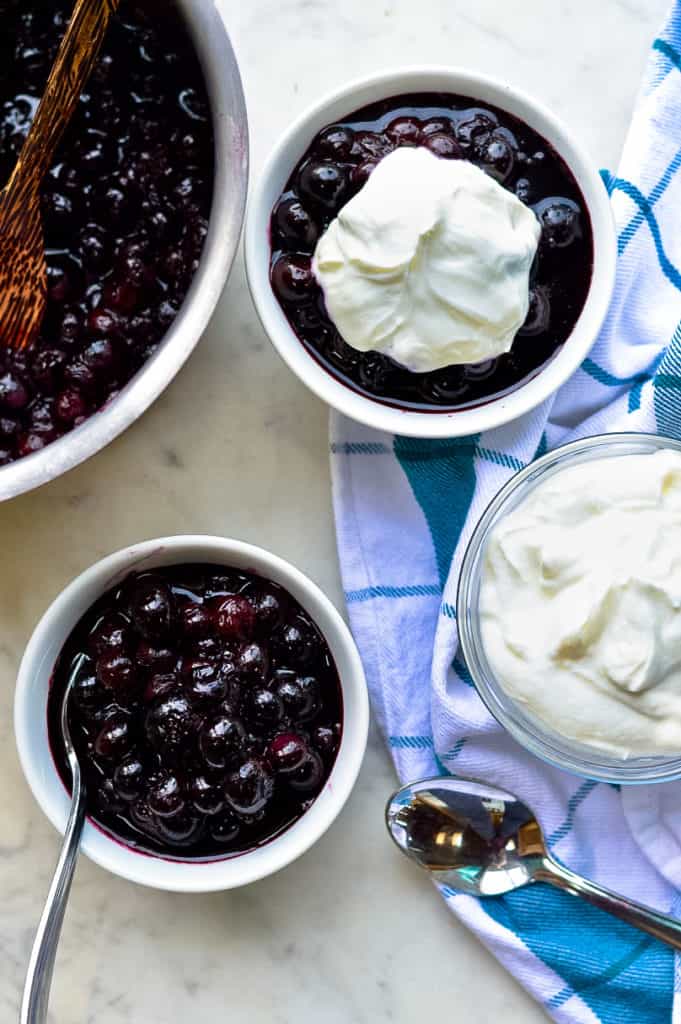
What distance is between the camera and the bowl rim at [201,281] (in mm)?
1216

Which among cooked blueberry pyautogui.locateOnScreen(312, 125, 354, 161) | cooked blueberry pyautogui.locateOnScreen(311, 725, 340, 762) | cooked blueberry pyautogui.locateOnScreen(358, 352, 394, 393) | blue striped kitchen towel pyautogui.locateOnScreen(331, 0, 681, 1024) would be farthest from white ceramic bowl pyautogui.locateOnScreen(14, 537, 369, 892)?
cooked blueberry pyautogui.locateOnScreen(312, 125, 354, 161)

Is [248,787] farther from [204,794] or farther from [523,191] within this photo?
[523,191]

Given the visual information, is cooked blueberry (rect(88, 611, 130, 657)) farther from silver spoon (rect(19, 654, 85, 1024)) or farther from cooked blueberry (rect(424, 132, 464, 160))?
cooked blueberry (rect(424, 132, 464, 160))

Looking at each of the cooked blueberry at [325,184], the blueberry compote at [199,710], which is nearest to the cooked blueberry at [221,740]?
the blueberry compote at [199,710]

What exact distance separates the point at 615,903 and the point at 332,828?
0.36m

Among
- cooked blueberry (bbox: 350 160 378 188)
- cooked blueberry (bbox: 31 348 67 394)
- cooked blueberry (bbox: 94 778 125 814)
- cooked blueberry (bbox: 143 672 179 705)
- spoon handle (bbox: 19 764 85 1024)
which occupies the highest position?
cooked blueberry (bbox: 350 160 378 188)

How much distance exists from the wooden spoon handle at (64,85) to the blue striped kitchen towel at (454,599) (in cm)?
46

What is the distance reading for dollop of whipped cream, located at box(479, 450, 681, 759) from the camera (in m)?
1.28

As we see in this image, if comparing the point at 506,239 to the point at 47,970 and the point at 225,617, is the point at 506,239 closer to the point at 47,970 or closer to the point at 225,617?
the point at 225,617

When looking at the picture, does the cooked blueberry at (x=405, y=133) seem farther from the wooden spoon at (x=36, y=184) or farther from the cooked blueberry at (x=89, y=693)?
the cooked blueberry at (x=89, y=693)

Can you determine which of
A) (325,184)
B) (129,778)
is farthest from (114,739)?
(325,184)

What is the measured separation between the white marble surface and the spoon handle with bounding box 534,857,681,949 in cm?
14

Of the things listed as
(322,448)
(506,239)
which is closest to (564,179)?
(506,239)

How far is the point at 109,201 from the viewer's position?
4.26ft
